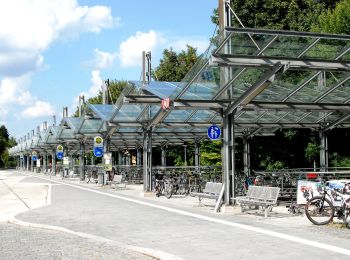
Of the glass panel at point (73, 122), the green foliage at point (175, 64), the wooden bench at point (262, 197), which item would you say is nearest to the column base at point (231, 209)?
the wooden bench at point (262, 197)

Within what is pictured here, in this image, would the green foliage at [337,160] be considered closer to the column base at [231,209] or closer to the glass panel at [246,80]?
the glass panel at [246,80]

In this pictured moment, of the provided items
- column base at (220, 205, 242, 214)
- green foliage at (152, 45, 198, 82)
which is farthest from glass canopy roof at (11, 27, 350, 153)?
green foliage at (152, 45, 198, 82)

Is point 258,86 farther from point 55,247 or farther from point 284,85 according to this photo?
point 55,247

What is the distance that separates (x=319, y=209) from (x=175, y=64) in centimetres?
4114

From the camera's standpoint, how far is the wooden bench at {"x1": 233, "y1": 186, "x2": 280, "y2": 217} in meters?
13.7

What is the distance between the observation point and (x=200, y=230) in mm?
11445

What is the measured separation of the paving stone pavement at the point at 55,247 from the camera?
8.74 m

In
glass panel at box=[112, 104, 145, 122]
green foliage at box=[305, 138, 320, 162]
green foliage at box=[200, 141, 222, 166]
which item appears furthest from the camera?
green foliage at box=[200, 141, 222, 166]

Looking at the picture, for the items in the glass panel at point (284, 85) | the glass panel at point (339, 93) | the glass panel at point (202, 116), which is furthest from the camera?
the glass panel at point (202, 116)

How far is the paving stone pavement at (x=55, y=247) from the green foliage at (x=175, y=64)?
4010 cm

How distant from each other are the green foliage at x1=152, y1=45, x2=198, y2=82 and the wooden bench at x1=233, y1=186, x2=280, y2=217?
36.7 m

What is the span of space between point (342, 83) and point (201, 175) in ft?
28.3

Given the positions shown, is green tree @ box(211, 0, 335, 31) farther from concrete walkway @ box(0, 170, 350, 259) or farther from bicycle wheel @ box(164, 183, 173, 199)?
concrete walkway @ box(0, 170, 350, 259)

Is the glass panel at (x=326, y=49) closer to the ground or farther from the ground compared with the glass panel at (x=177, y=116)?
farther from the ground
